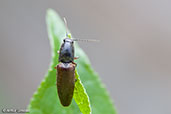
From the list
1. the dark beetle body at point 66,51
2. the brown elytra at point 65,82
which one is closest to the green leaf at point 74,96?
the brown elytra at point 65,82

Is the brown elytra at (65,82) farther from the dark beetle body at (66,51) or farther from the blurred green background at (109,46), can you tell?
the blurred green background at (109,46)

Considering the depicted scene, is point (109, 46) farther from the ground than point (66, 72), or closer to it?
closer to it

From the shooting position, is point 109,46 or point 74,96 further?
point 109,46

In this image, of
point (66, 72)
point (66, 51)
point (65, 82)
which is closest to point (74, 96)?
point (65, 82)

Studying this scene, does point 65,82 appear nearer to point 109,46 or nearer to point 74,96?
point 74,96

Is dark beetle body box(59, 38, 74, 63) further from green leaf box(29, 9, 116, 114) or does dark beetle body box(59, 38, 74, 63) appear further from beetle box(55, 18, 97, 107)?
green leaf box(29, 9, 116, 114)

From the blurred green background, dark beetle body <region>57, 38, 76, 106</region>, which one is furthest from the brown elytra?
the blurred green background
